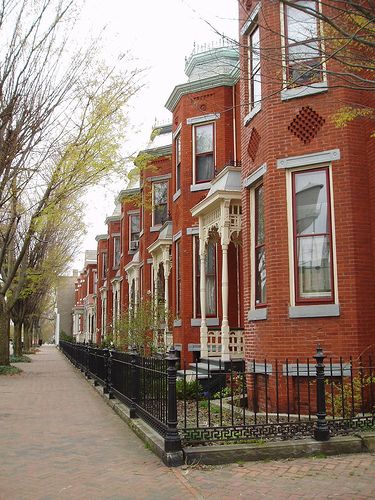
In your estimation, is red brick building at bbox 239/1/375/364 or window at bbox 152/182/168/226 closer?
red brick building at bbox 239/1/375/364

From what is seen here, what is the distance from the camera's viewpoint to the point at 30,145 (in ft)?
35.9

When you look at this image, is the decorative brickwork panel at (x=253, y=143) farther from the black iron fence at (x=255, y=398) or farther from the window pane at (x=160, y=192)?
the window pane at (x=160, y=192)

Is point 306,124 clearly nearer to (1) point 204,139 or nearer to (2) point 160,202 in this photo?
(1) point 204,139

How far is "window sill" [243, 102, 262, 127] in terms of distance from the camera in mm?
10773

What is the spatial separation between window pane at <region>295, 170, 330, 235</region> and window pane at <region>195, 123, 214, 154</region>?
7.83 metres

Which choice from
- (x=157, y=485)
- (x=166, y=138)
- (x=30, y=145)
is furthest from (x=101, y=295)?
(x=157, y=485)

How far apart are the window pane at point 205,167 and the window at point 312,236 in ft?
24.8

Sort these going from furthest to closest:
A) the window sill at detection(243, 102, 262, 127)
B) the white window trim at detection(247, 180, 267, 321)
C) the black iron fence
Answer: the window sill at detection(243, 102, 262, 127) → the white window trim at detection(247, 180, 267, 321) → the black iron fence

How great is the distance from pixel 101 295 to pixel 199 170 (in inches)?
1117

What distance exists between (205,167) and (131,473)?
40.1ft

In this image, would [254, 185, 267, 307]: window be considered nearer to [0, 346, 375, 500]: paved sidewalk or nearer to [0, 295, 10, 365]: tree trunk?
[0, 346, 375, 500]: paved sidewalk

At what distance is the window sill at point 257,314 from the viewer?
988 centimetres

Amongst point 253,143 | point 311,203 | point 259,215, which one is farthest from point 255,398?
point 253,143

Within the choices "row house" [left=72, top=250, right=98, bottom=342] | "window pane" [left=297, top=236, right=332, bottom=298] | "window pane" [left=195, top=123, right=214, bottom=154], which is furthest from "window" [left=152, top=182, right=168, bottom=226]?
"row house" [left=72, top=250, right=98, bottom=342]
